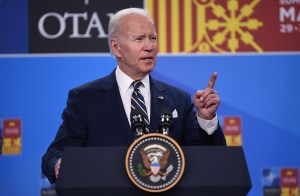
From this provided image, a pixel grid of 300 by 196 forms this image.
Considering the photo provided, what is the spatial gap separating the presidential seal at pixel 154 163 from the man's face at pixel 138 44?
0.65m

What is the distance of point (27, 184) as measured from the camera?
13.3 ft

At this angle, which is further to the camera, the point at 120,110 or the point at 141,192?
the point at 120,110

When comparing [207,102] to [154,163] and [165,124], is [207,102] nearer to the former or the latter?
[165,124]

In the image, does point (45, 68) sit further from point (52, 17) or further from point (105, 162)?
point (105, 162)

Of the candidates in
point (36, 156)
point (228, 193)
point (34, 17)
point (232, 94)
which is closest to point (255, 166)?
point (232, 94)

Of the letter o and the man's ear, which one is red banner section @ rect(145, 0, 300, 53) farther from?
the man's ear

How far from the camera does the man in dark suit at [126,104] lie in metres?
2.40

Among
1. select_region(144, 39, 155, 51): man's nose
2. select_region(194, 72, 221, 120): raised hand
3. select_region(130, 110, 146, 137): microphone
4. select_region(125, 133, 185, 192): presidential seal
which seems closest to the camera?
select_region(125, 133, 185, 192): presidential seal

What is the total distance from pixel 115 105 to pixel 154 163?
668 millimetres

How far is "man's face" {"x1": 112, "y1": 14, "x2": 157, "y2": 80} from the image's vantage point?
248cm

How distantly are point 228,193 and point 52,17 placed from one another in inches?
101

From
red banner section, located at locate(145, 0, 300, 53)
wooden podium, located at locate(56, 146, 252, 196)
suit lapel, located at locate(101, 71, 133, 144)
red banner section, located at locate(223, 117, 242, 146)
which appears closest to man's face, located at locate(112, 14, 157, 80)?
suit lapel, located at locate(101, 71, 133, 144)

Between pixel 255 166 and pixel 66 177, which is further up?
pixel 66 177

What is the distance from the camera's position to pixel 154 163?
1837 mm
